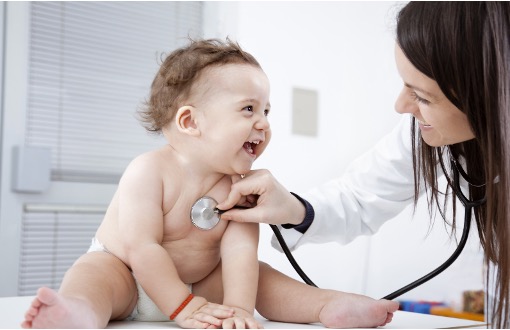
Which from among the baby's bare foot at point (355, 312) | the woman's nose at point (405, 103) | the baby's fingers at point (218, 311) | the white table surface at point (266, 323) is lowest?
the white table surface at point (266, 323)

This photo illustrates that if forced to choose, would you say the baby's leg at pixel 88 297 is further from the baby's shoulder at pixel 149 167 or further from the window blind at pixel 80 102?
the window blind at pixel 80 102

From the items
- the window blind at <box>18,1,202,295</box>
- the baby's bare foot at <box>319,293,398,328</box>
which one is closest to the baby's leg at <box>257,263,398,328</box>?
the baby's bare foot at <box>319,293,398,328</box>

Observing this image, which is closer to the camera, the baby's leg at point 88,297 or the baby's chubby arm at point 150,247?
the baby's leg at point 88,297

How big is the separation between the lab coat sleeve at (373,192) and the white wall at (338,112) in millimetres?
1286

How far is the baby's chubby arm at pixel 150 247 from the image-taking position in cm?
85

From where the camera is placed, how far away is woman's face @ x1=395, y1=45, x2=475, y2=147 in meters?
0.92

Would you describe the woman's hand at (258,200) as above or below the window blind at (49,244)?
above

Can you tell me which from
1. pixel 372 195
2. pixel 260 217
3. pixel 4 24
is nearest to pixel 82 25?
pixel 4 24

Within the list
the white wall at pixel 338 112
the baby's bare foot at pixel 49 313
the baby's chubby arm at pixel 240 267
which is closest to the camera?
the baby's bare foot at pixel 49 313

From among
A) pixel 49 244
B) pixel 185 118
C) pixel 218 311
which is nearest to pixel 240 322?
pixel 218 311

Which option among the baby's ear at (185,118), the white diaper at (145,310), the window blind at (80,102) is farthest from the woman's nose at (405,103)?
the window blind at (80,102)

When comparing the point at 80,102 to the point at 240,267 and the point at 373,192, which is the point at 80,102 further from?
the point at 240,267

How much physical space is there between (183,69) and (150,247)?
0.29 m

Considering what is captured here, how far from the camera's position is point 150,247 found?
2.87ft
